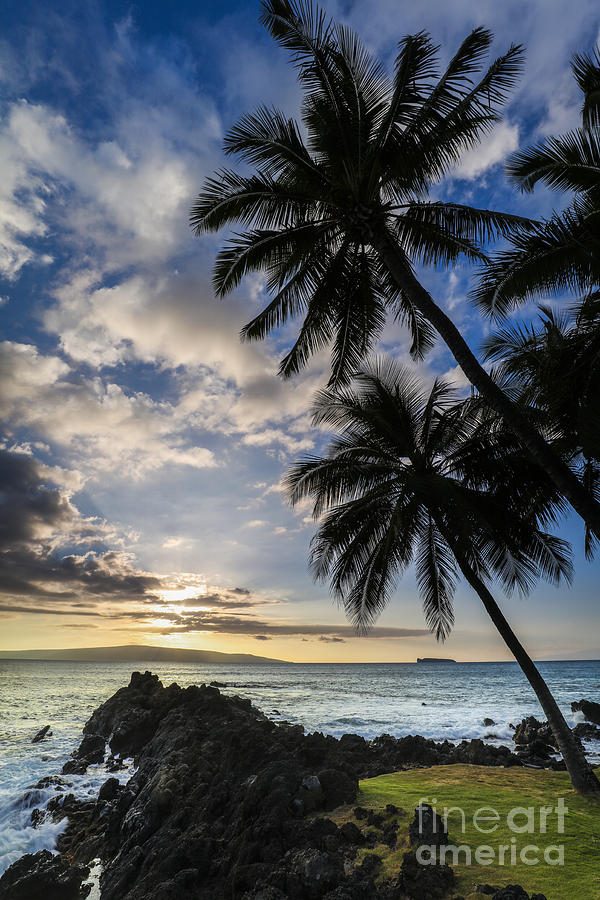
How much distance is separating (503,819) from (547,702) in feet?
9.62

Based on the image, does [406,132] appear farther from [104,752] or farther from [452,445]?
[104,752]

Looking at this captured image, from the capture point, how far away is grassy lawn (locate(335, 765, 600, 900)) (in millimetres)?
5204

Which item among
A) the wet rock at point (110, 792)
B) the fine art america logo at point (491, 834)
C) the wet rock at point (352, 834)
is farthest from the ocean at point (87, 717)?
the fine art america logo at point (491, 834)

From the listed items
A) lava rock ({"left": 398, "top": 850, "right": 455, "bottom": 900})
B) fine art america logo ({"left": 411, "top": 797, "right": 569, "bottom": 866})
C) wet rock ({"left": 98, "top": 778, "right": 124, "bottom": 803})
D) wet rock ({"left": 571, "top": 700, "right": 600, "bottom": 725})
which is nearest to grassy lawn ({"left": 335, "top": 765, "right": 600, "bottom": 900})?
fine art america logo ({"left": 411, "top": 797, "right": 569, "bottom": 866})

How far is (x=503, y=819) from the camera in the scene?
6.78 metres

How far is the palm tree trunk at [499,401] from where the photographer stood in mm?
6035

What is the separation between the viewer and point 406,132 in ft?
26.0

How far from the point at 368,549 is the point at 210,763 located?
6.06 metres

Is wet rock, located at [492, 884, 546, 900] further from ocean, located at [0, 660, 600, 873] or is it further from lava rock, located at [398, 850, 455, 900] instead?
ocean, located at [0, 660, 600, 873]

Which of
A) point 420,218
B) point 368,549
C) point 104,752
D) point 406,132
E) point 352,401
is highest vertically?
point 406,132

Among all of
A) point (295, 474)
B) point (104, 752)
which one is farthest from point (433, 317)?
point (104, 752)

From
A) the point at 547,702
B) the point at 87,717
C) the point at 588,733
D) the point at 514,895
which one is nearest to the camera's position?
the point at 514,895

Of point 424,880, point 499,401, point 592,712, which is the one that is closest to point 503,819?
point 424,880

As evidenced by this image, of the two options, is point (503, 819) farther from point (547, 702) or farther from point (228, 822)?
point (228, 822)
